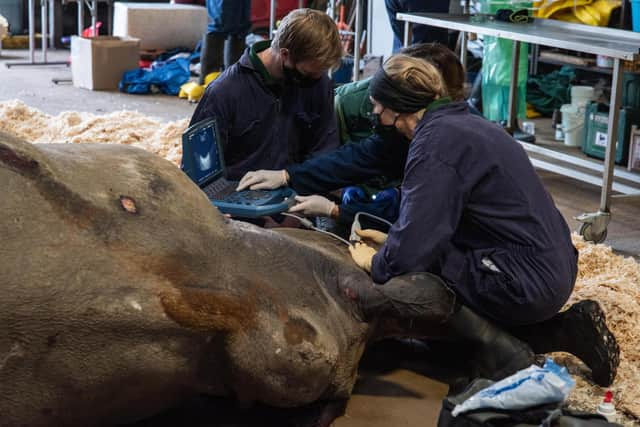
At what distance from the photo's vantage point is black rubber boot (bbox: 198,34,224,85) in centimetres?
759

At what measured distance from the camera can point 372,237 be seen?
3012 millimetres

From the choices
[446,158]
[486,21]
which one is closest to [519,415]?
[446,158]

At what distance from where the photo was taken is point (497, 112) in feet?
20.0

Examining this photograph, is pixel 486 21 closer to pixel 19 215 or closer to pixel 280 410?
pixel 280 410

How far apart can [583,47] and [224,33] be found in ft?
12.4

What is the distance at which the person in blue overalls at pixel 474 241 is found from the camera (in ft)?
8.55

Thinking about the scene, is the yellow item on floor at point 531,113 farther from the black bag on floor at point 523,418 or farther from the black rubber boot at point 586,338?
the black bag on floor at point 523,418

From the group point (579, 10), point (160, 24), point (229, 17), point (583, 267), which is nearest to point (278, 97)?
point (583, 267)

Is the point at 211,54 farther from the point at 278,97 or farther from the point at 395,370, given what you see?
the point at 395,370

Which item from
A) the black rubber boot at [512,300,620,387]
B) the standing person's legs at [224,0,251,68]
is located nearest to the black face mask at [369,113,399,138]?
the black rubber boot at [512,300,620,387]

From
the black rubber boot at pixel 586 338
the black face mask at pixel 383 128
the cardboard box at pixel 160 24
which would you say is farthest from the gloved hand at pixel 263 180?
the cardboard box at pixel 160 24

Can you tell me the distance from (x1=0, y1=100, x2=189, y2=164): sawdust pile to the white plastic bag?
310cm

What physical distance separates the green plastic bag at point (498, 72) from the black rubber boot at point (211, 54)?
89.9 inches

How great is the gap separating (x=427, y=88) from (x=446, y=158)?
23 cm
